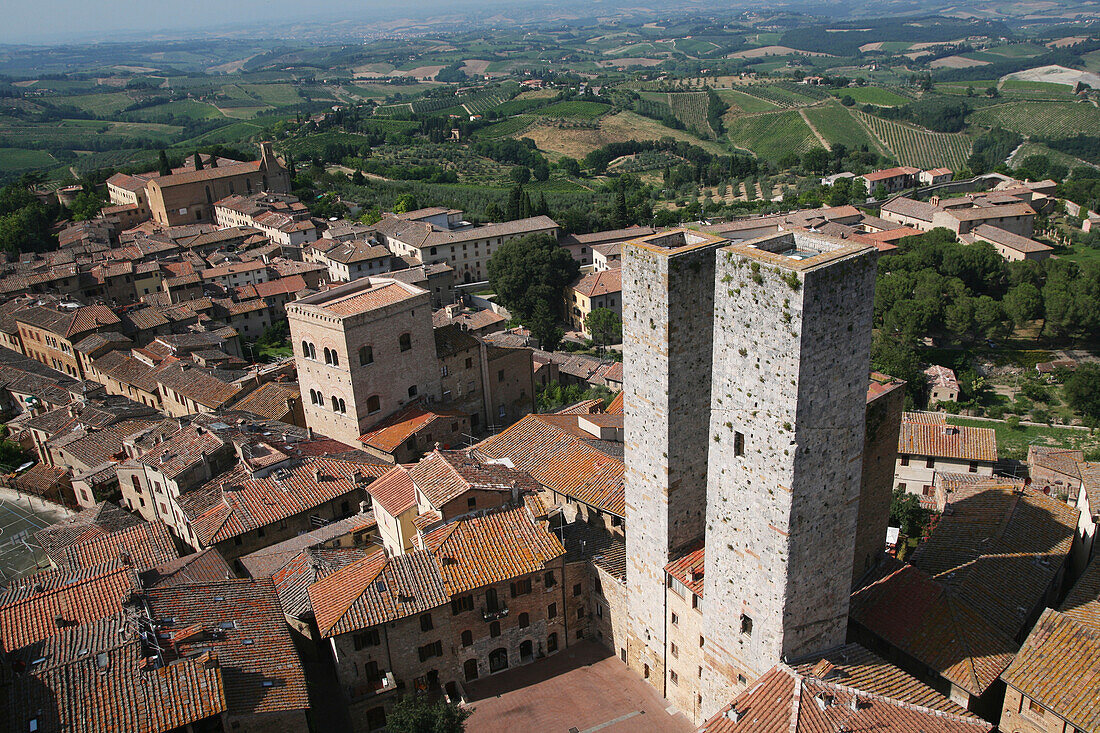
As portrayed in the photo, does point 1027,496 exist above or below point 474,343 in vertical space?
below

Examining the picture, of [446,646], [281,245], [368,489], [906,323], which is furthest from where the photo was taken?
[281,245]

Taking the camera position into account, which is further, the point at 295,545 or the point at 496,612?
the point at 295,545

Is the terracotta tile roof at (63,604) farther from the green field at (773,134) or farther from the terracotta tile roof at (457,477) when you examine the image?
the green field at (773,134)

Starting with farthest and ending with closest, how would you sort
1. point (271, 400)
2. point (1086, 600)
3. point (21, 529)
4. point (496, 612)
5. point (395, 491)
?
point (271, 400)
point (21, 529)
point (395, 491)
point (496, 612)
point (1086, 600)

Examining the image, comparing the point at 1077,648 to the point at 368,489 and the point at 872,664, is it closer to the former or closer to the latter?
the point at 872,664

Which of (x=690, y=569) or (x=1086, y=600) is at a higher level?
(x=690, y=569)

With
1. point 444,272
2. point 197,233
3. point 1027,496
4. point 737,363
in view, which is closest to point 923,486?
point 1027,496

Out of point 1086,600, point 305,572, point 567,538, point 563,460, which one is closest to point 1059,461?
point 1086,600

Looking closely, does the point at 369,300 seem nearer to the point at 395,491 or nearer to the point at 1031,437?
the point at 395,491
